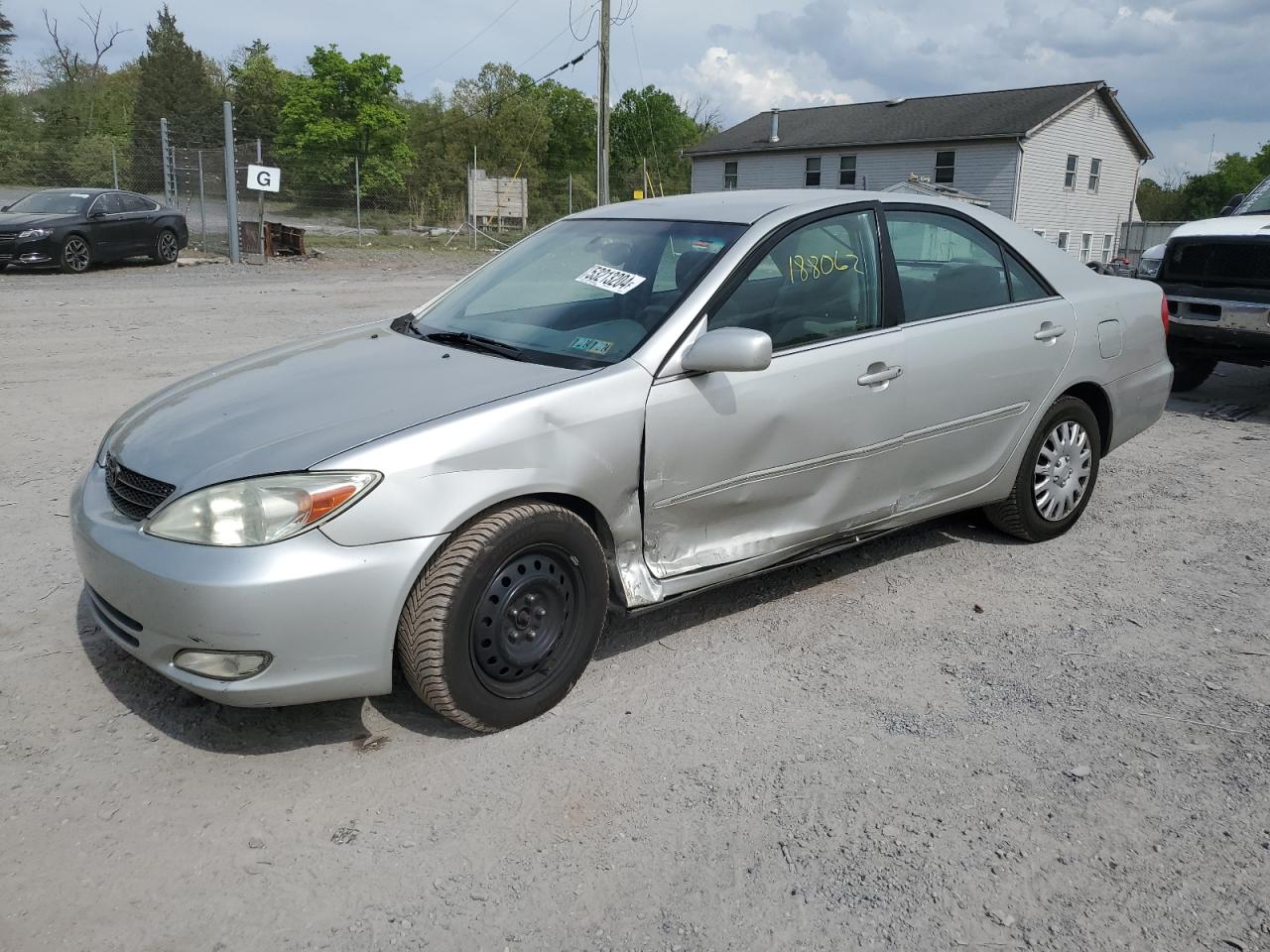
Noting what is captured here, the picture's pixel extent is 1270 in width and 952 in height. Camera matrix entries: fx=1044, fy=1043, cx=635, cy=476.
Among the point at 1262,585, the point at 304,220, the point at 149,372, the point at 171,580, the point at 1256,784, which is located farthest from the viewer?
the point at 304,220

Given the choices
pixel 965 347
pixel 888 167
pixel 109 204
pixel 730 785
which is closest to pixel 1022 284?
pixel 965 347

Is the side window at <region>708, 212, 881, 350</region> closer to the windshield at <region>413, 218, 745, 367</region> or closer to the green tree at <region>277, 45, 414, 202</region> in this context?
the windshield at <region>413, 218, 745, 367</region>

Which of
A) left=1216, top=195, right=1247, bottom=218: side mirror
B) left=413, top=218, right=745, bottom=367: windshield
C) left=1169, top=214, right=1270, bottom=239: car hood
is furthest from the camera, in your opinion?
left=1216, top=195, right=1247, bottom=218: side mirror

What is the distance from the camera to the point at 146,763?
3145 mm

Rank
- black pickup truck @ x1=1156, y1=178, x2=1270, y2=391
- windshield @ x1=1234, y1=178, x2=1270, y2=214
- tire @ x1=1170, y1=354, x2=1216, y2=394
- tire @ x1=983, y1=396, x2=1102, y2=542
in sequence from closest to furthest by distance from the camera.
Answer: tire @ x1=983, y1=396, x2=1102, y2=542 → black pickup truck @ x1=1156, y1=178, x2=1270, y2=391 → windshield @ x1=1234, y1=178, x2=1270, y2=214 → tire @ x1=1170, y1=354, x2=1216, y2=394

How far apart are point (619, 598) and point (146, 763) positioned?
5.09 feet

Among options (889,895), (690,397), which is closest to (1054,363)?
(690,397)

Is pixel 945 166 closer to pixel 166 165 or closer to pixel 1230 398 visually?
pixel 166 165

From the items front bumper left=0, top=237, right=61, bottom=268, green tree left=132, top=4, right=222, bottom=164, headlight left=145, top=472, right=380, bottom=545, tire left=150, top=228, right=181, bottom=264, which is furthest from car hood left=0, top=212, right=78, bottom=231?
green tree left=132, top=4, right=222, bottom=164

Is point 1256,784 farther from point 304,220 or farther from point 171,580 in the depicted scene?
point 304,220

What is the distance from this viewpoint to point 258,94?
60875 millimetres

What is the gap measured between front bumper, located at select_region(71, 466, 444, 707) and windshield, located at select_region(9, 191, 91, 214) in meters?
17.0

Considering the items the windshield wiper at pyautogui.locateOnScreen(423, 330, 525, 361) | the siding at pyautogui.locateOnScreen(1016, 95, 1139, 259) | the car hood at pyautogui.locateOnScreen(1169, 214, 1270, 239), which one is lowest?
the windshield wiper at pyautogui.locateOnScreen(423, 330, 525, 361)

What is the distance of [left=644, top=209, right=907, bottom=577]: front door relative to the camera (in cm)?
360
